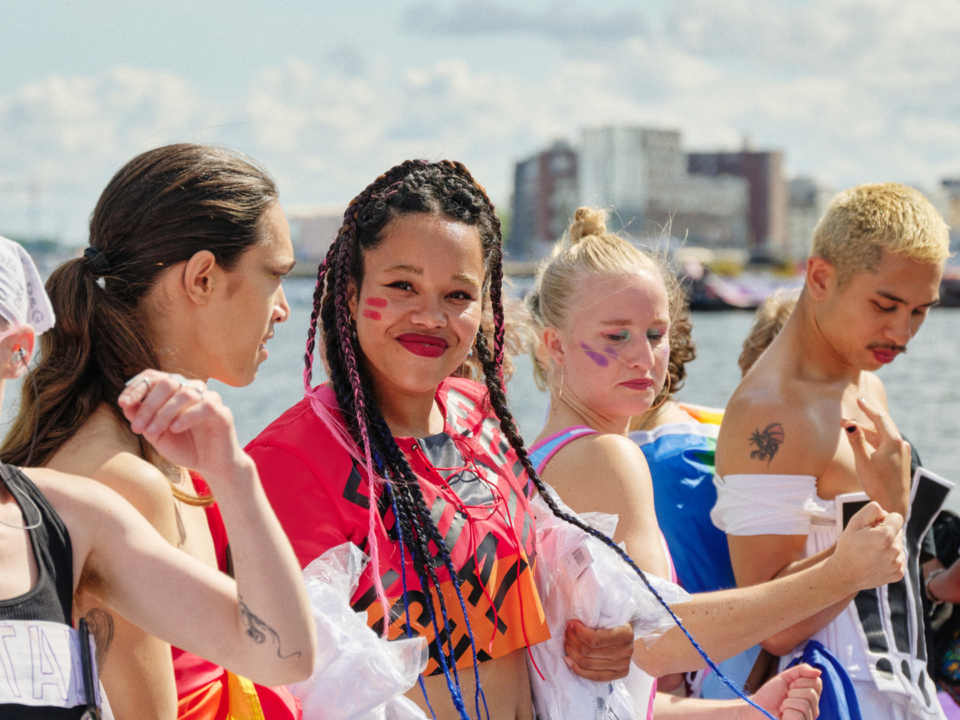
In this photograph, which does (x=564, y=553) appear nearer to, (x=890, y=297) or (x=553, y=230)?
(x=890, y=297)

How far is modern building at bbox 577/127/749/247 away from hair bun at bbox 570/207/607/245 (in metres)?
81.5

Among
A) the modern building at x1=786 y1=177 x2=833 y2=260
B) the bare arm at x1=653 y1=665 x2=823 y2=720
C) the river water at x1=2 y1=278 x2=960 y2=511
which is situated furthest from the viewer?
the modern building at x1=786 y1=177 x2=833 y2=260

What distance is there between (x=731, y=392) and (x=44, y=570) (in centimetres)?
990

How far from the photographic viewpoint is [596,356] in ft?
8.98

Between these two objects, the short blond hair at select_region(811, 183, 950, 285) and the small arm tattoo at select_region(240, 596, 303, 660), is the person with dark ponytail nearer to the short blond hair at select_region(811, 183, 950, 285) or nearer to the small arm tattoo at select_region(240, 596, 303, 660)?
the small arm tattoo at select_region(240, 596, 303, 660)

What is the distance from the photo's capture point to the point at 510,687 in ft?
6.96

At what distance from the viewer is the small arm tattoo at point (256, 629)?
1.47 m

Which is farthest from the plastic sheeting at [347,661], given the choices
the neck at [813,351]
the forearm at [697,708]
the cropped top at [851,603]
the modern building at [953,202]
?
the modern building at [953,202]

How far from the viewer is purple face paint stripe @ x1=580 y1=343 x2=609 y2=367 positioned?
273cm

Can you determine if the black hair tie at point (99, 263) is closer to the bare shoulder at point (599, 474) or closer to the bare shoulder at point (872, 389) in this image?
the bare shoulder at point (599, 474)

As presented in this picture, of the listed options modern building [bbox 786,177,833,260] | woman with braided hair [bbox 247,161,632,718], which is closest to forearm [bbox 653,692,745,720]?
woman with braided hair [bbox 247,161,632,718]

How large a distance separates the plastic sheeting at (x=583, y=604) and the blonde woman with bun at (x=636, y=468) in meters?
0.17

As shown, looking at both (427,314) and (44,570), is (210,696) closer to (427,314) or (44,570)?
(44,570)

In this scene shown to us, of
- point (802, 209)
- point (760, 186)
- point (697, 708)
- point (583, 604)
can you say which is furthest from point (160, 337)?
point (802, 209)
